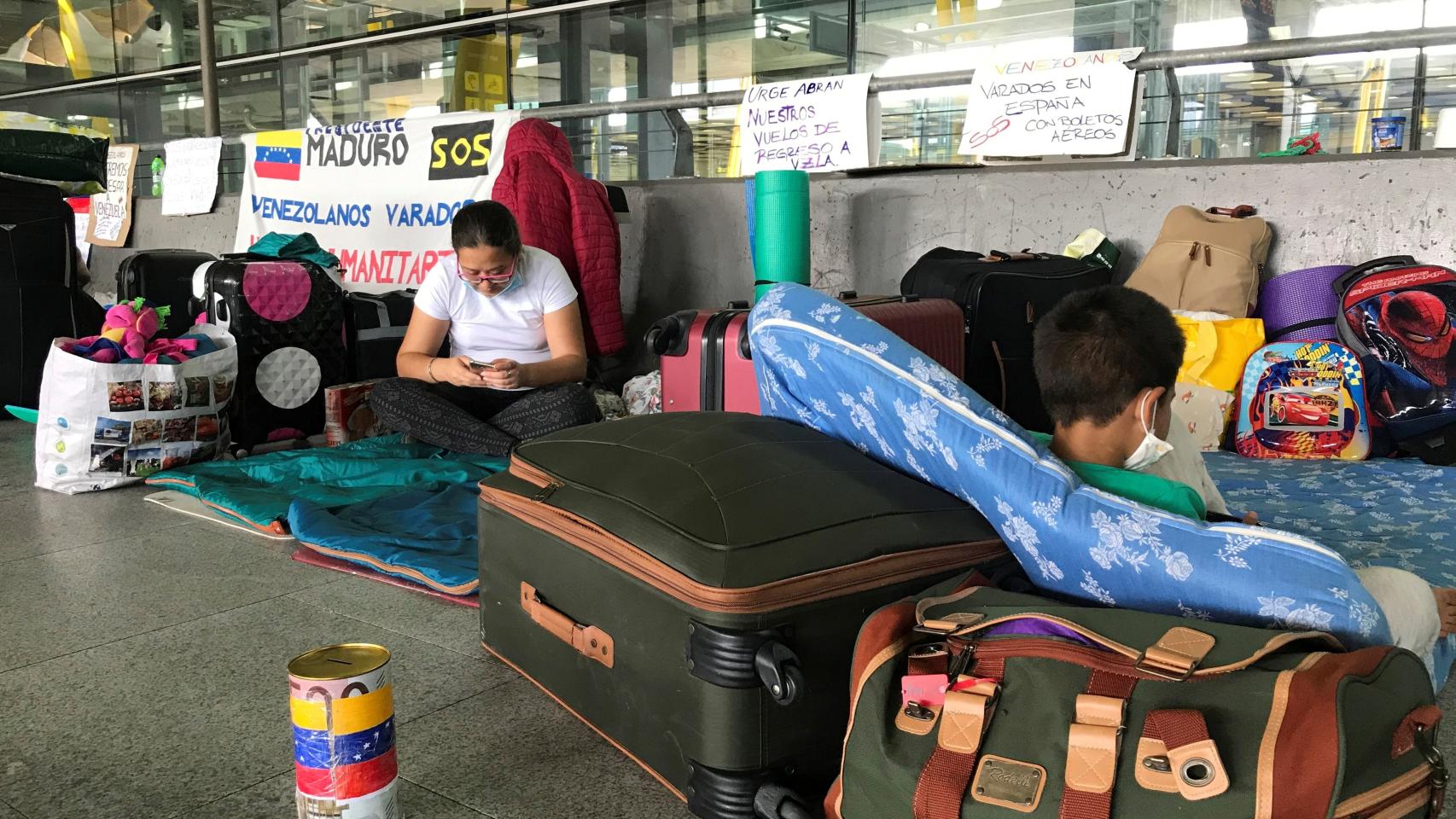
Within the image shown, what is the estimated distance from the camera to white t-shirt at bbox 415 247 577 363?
3.46 metres

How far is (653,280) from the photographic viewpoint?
16.1 ft

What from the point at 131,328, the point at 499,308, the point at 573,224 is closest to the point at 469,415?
the point at 499,308

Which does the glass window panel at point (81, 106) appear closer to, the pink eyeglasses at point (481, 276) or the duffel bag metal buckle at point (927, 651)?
the pink eyeglasses at point (481, 276)

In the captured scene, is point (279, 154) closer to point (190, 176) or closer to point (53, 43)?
point (190, 176)

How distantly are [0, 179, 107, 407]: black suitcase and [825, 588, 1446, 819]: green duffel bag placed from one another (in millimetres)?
4141

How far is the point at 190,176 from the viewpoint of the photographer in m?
7.00

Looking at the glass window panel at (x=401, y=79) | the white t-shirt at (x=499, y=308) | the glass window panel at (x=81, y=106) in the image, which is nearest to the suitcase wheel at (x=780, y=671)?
the white t-shirt at (x=499, y=308)

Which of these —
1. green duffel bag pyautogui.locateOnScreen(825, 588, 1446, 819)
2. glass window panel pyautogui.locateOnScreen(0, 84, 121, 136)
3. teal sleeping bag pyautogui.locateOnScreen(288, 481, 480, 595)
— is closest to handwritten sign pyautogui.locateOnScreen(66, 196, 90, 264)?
glass window panel pyautogui.locateOnScreen(0, 84, 121, 136)

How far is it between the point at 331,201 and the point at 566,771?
16.0ft

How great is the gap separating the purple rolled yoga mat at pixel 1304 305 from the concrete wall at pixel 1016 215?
10 centimetres

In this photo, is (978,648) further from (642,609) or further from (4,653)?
(4,653)

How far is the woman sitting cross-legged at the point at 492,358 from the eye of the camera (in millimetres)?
3357

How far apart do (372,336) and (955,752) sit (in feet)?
10.9

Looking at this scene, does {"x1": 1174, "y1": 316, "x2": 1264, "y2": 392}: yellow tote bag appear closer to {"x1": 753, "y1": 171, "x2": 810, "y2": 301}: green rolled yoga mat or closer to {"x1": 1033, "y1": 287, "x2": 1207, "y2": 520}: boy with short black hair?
{"x1": 753, "y1": 171, "x2": 810, "y2": 301}: green rolled yoga mat
